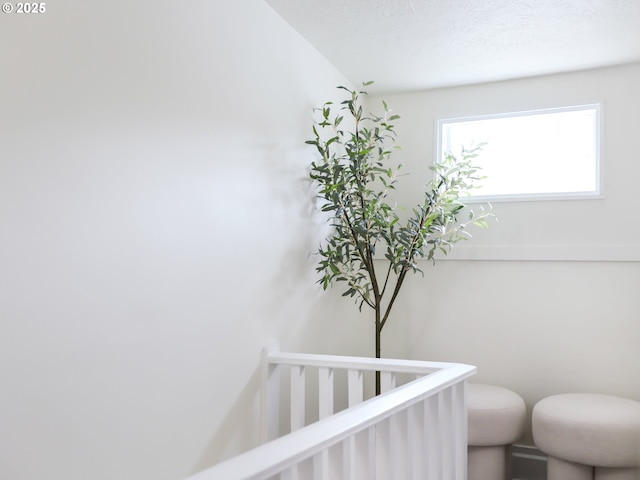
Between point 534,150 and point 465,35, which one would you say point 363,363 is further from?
point 534,150

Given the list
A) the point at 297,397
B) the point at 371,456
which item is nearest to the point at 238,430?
the point at 297,397

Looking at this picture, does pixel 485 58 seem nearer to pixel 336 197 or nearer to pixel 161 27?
pixel 336 197

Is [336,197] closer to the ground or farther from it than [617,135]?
closer to the ground

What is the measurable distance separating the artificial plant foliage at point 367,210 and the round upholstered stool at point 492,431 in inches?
23.0

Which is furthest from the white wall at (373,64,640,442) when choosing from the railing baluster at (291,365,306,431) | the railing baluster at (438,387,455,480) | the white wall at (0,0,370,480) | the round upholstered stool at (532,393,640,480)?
the railing baluster at (438,387,455,480)

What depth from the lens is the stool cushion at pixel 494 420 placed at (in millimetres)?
2912

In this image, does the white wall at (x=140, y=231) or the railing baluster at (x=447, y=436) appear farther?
the railing baluster at (x=447, y=436)

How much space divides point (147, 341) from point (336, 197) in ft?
4.53

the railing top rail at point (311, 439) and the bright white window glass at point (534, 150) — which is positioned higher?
the bright white window glass at point (534, 150)

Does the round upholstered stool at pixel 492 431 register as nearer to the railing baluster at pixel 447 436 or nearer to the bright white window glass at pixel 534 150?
the railing baluster at pixel 447 436

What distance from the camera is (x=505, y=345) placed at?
353cm

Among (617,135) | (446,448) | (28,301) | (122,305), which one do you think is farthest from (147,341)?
(617,135)
